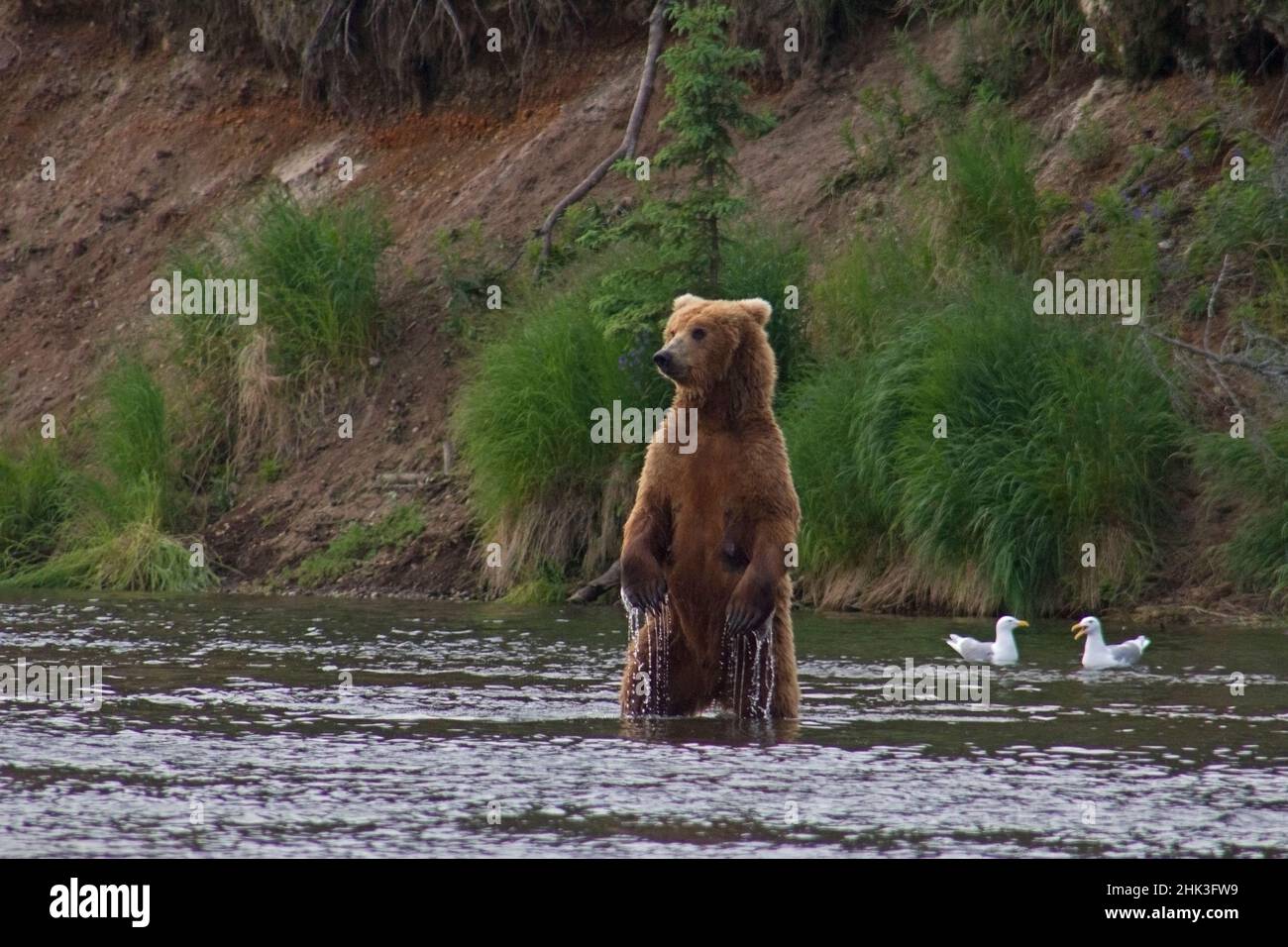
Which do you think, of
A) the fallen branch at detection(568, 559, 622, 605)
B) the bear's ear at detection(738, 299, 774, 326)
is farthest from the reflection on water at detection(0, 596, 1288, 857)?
the fallen branch at detection(568, 559, 622, 605)

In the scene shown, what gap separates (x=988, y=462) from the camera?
42.0ft

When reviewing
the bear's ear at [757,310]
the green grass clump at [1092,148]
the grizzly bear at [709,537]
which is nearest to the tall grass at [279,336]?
the green grass clump at [1092,148]

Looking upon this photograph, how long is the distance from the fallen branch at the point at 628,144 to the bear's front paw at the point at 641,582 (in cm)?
949

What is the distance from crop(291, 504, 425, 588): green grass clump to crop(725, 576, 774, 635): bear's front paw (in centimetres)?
821

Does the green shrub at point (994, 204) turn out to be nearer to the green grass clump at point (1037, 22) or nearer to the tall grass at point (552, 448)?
the green grass clump at point (1037, 22)

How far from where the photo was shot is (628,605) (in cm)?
794

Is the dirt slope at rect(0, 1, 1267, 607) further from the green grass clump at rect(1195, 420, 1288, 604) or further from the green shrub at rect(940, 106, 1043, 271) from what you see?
the green grass clump at rect(1195, 420, 1288, 604)

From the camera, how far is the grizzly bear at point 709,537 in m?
8.00

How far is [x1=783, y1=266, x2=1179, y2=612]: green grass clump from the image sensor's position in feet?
A: 41.3

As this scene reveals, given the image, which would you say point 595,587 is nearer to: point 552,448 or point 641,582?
point 552,448

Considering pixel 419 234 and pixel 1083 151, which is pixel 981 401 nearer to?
pixel 1083 151

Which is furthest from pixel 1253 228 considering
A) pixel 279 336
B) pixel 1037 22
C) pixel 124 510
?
pixel 124 510

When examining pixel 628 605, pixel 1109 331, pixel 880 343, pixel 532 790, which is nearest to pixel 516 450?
pixel 880 343

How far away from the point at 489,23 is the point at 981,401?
9520 mm
